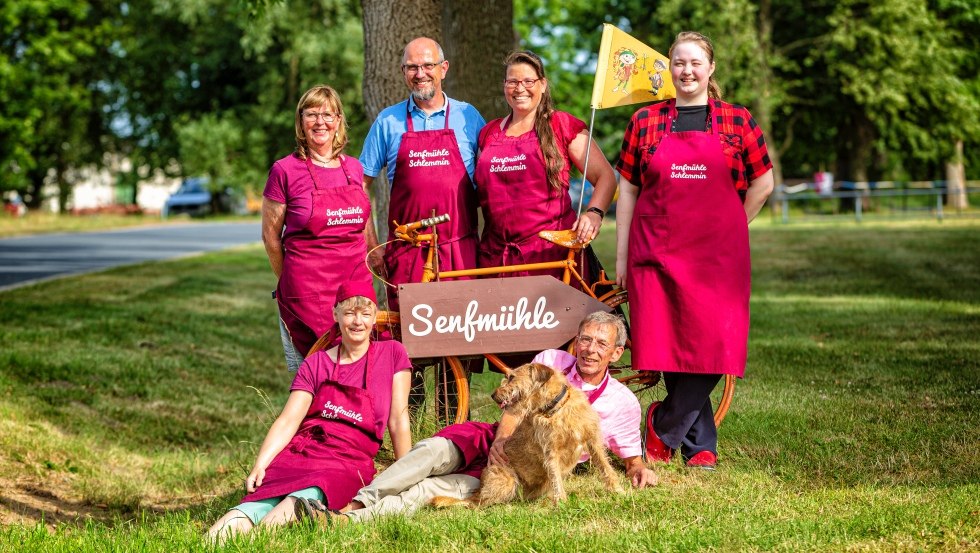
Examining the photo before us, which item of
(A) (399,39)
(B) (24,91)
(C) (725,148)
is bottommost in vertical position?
(C) (725,148)

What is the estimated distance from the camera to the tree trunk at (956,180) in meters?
33.7

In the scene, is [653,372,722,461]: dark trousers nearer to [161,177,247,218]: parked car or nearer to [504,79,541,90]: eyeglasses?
[504,79,541,90]: eyeglasses

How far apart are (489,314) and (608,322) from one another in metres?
0.70

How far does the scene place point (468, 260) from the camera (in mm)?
6074

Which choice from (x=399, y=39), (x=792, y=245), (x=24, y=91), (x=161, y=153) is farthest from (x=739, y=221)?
(x=161, y=153)

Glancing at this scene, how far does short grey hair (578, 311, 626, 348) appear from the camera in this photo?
17.5 feet

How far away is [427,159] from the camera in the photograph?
19.4 feet

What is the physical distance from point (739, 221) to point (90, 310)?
9.06m

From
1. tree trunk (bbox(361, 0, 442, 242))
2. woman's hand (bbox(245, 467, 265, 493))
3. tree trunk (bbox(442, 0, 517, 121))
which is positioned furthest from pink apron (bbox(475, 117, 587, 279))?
tree trunk (bbox(442, 0, 517, 121))

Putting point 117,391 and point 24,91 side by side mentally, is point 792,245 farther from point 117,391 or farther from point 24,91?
point 24,91

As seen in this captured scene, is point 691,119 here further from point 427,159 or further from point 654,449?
point 654,449

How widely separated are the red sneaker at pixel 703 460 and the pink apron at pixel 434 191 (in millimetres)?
1565

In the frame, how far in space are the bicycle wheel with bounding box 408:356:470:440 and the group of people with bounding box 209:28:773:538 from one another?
1.80 feet

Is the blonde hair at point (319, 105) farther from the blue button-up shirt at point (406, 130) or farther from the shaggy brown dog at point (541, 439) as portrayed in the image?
the shaggy brown dog at point (541, 439)
